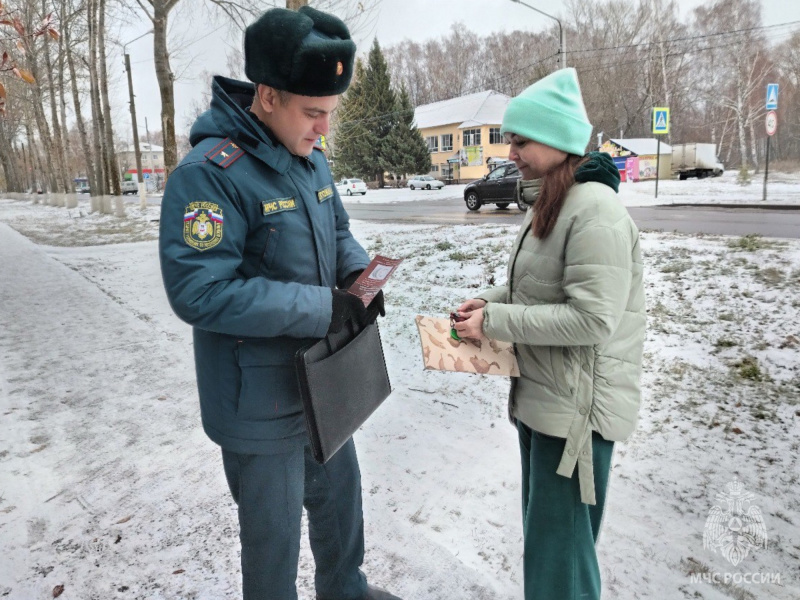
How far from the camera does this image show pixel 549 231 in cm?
165

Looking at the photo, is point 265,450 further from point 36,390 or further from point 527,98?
point 36,390

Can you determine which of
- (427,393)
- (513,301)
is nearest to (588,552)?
(513,301)

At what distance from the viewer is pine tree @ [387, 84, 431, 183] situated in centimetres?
4353

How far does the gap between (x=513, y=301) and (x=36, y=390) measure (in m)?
3.93

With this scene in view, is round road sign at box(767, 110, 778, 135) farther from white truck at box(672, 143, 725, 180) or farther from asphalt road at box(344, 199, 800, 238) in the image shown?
white truck at box(672, 143, 725, 180)

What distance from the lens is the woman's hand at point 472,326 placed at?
5.82 ft

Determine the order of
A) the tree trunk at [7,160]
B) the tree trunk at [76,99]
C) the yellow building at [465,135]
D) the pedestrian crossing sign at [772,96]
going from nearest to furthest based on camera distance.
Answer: the pedestrian crossing sign at [772,96] < the tree trunk at [76,99] < the tree trunk at [7,160] < the yellow building at [465,135]

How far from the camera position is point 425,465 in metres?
3.01

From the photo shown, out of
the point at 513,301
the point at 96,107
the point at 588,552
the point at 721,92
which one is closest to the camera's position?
the point at 588,552

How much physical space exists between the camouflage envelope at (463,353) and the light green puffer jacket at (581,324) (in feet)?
0.23

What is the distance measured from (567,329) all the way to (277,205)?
3.02 ft

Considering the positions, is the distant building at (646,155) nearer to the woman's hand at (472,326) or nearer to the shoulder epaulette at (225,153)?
the woman's hand at (472,326)

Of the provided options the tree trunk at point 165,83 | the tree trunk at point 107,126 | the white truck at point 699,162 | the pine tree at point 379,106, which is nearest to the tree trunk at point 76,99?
the tree trunk at point 107,126

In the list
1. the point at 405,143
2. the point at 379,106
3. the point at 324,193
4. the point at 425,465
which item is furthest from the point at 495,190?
the point at 379,106
